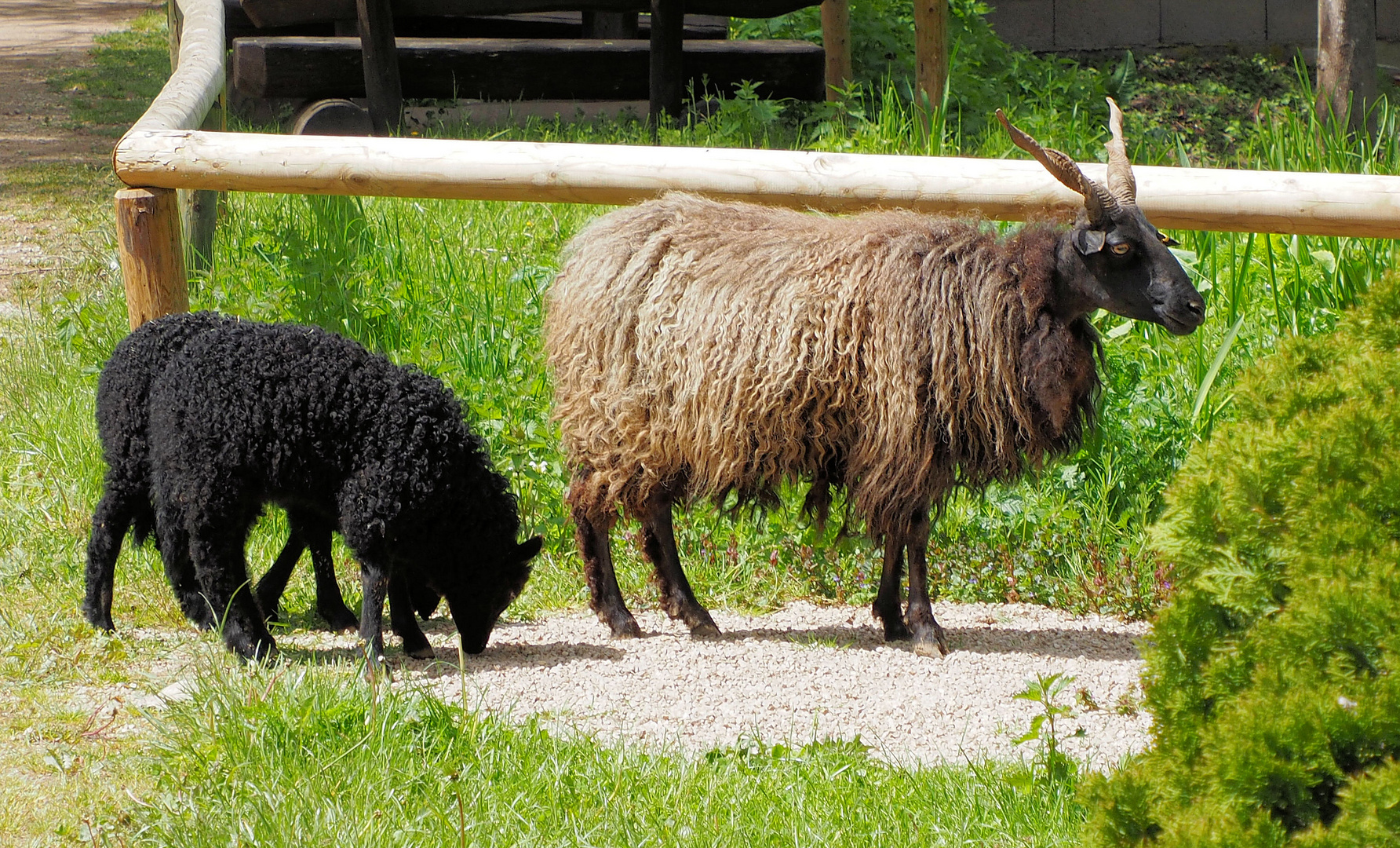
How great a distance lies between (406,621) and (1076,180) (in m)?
2.54

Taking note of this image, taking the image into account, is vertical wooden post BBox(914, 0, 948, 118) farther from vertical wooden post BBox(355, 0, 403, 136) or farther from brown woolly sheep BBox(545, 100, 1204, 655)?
brown woolly sheep BBox(545, 100, 1204, 655)

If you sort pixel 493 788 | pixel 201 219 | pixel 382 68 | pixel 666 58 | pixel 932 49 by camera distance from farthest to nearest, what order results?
pixel 666 58 < pixel 382 68 < pixel 932 49 < pixel 201 219 < pixel 493 788

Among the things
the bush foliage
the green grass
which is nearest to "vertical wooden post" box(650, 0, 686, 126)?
the green grass

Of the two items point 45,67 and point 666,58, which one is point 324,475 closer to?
point 666,58

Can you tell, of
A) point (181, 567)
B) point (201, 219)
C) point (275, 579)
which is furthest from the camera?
point (201, 219)

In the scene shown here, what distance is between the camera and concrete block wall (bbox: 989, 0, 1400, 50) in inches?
509

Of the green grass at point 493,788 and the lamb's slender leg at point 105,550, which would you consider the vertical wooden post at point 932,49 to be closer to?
the lamb's slender leg at point 105,550

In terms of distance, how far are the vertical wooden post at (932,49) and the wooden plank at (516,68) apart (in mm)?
2174

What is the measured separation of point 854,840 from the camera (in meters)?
2.87

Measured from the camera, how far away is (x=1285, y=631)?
1.81 meters

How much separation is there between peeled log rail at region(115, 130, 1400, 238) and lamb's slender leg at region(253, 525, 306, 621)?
1.28m

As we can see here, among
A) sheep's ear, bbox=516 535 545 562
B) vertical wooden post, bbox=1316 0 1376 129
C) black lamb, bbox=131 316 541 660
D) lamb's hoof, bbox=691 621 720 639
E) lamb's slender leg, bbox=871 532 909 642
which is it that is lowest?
lamb's hoof, bbox=691 621 720 639

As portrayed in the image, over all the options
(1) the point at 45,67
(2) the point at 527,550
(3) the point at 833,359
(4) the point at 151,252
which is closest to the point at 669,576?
(2) the point at 527,550

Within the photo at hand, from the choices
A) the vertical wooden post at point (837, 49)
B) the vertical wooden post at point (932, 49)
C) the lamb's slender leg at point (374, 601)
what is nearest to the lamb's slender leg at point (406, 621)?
the lamb's slender leg at point (374, 601)
